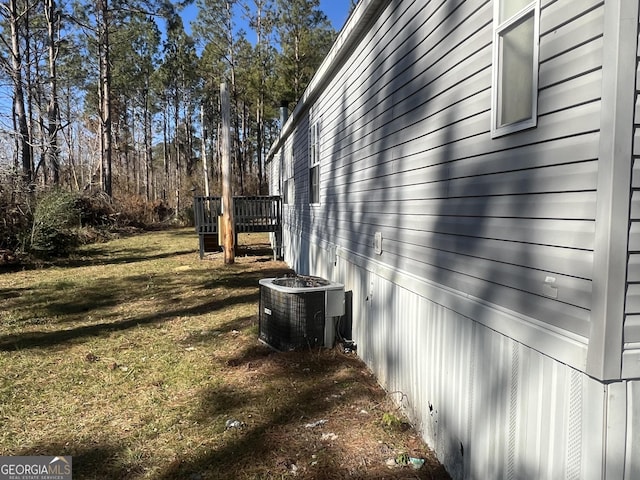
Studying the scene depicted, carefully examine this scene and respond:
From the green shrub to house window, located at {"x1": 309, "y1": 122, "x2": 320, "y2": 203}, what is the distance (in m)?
7.66

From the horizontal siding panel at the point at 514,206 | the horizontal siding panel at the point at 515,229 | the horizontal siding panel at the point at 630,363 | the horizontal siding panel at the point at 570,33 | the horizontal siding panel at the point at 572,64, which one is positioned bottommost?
the horizontal siding panel at the point at 630,363

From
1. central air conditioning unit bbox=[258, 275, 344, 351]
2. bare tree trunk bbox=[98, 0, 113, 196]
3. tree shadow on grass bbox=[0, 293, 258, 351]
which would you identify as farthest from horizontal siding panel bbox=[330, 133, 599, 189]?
bare tree trunk bbox=[98, 0, 113, 196]

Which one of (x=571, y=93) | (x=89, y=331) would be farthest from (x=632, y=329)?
(x=89, y=331)

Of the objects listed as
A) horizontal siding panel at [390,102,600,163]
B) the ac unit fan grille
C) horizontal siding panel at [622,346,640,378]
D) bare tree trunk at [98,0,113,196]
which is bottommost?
the ac unit fan grille

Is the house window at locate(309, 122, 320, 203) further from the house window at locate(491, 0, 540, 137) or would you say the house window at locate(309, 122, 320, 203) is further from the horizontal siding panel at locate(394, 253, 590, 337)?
the house window at locate(491, 0, 540, 137)

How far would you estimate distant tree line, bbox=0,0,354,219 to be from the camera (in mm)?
18828

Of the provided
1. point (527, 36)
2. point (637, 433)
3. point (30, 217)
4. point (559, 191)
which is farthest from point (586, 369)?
point (30, 217)

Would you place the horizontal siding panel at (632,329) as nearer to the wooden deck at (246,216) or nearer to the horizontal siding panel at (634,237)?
the horizontal siding panel at (634,237)

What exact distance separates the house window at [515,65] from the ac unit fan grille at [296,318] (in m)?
2.77

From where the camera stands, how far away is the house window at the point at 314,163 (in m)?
7.38

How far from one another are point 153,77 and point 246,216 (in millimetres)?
25622

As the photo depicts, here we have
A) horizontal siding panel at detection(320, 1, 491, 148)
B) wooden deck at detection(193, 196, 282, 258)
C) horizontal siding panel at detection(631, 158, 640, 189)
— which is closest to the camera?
horizontal siding panel at detection(631, 158, 640, 189)

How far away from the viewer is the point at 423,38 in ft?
10.2

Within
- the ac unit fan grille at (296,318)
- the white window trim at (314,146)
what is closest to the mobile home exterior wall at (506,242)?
the ac unit fan grille at (296,318)
